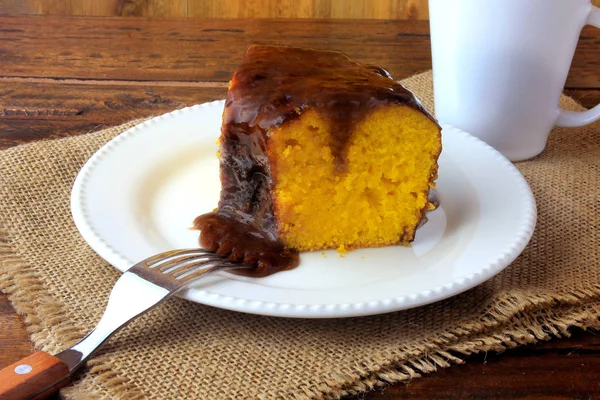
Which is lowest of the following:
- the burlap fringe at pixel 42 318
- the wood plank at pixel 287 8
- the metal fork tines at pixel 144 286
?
the burlap fringe at pixel 42 318

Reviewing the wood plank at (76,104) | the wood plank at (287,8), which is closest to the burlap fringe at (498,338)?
the wood plank at (76,104)

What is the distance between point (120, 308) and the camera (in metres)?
1.24

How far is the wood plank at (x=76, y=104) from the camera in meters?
2.07

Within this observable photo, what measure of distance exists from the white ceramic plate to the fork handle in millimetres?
237

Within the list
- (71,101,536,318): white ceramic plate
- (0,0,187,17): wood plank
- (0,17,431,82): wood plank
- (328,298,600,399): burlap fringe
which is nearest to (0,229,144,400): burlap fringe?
(71,101,536,318): white ceramic plate

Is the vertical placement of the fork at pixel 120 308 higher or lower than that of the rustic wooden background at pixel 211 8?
lower

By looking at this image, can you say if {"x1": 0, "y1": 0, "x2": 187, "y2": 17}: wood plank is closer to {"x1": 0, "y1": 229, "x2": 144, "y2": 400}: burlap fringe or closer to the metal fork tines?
{"x1": 0, "y1": 229, "x2": 144, "y2": 400}: burlap fringe

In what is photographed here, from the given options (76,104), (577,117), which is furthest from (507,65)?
(76,104)

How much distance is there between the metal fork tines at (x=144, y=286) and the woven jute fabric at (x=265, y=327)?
0.04 metres

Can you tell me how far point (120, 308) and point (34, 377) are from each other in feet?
0.61

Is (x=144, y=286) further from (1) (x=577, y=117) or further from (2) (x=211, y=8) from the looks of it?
(2) (x=211, y=8)

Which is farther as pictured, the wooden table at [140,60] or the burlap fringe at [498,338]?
the wooden table at [140,60]

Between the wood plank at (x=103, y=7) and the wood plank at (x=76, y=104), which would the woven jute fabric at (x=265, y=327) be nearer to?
the wood plank at (x=76, y=104)

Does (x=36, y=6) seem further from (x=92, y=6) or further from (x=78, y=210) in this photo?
(x=78, y=210)
